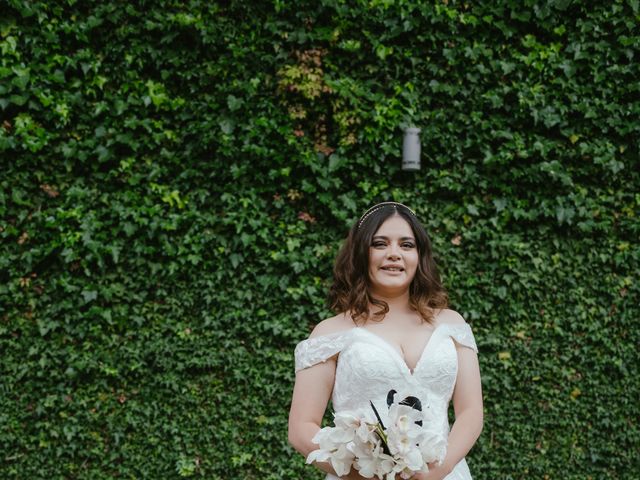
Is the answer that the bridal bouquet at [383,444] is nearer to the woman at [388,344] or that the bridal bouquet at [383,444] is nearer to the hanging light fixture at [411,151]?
the woman at [388,344]

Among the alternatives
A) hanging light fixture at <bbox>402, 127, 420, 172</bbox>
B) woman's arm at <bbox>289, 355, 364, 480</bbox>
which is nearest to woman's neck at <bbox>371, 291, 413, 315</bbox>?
woman's arm at <bbox>289, 355, 364, 480</bbox>

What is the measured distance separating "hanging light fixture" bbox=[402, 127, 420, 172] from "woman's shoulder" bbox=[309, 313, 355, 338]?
6.07ft

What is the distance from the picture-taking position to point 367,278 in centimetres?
241

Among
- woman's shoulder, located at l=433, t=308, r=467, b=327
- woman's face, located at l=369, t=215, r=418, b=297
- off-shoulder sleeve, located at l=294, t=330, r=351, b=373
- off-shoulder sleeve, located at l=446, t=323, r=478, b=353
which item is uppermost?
woman's face, located at l=369, t=215, r=418, b=297

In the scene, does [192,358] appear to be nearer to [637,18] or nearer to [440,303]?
[440,303]

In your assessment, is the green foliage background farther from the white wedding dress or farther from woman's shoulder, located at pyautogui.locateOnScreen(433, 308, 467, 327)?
the white wedding dress

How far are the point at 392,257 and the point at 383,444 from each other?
80cm

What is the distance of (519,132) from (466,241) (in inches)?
33.9

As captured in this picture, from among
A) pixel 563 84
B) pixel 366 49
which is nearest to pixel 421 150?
pixel 366 49

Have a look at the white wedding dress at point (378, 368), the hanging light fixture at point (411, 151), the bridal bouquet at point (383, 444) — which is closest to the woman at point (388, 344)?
the white wedding dress at point (378, 368)

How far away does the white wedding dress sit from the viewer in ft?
7.21

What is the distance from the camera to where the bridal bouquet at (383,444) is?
67.7 inches

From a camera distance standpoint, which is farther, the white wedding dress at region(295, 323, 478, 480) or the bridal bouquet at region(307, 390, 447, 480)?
the white wedding dress at region(295, 323, 478, 480)

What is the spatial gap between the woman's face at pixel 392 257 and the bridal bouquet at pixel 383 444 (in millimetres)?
651
